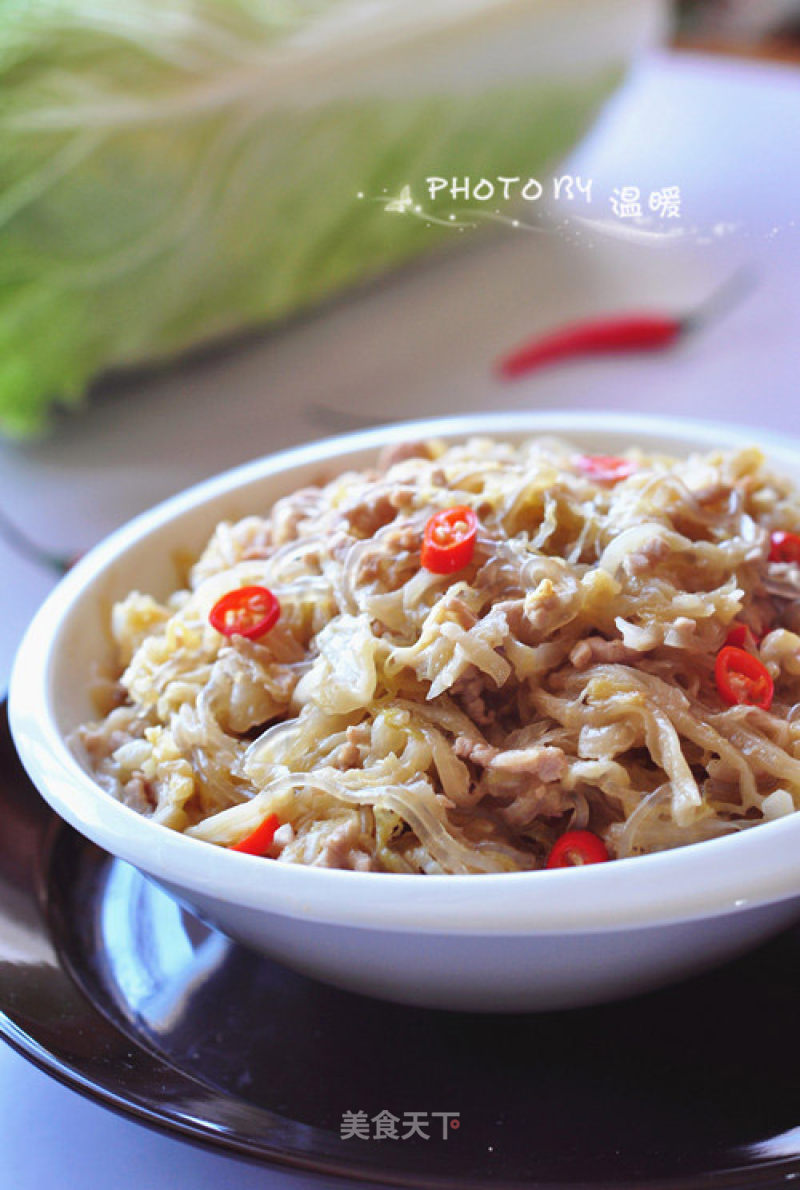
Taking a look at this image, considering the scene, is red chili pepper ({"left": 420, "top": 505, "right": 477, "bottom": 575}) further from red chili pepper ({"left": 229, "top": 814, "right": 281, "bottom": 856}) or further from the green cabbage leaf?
the green cabbage leaf

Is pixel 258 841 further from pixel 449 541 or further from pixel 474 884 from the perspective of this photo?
pixel 449 541

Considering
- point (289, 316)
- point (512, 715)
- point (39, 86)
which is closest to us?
point (512, 715)

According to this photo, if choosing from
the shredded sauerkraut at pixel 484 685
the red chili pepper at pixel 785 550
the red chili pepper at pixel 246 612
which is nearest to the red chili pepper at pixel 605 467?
the shredded sauerkraut at pixel 484 685

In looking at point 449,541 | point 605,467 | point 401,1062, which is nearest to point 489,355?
point 605,467

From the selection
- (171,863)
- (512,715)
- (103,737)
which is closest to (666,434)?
(512,715)

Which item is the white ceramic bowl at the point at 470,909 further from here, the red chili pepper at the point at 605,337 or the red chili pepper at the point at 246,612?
the red chili pepper at the point at 605,337

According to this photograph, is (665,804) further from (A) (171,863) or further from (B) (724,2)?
(B) (724,2)

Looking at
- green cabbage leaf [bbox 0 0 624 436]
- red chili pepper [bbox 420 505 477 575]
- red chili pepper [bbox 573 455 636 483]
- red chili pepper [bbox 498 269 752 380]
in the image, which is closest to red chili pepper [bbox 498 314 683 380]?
red chili pepper [bbox 498 269 752 380]
